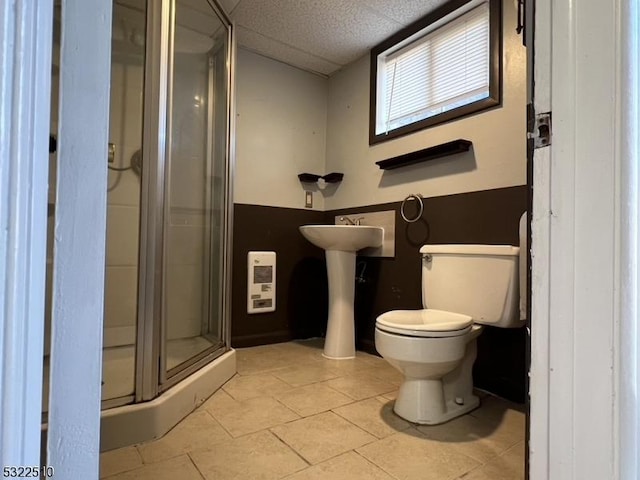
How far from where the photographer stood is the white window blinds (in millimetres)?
1975

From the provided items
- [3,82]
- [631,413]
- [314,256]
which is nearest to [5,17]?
[3,82]

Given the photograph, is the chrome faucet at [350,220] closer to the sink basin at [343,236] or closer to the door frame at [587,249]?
the sink basin at [343,236]

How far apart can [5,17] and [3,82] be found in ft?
0.20

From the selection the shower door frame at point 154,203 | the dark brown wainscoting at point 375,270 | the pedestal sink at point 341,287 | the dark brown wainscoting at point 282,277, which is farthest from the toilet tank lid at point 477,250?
the shower door frame at point 154,203

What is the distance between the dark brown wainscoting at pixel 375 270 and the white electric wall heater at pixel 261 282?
0.05 meters

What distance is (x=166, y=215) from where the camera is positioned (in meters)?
1.50

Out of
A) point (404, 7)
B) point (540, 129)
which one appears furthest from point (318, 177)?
point (540, 129)

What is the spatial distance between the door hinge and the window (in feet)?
4.70

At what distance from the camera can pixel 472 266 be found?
165cm

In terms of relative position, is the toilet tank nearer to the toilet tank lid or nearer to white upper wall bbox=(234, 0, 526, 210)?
the toilet tank lid

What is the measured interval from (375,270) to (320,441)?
4.46 ft

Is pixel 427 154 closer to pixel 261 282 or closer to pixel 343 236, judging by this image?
pixel 343 236

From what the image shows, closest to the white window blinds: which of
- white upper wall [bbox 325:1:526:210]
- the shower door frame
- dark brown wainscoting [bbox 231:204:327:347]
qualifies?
white upper wall [bbox 325:1:526:210]

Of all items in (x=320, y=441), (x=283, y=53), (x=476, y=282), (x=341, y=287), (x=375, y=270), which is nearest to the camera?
(x=320, y=441)
